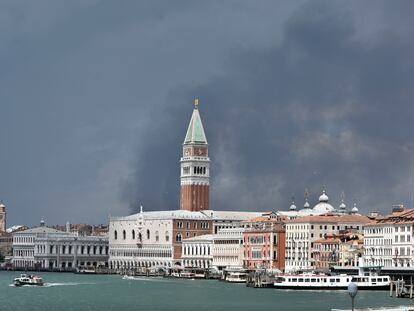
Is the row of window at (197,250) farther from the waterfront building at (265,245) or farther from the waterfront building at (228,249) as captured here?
the waterfront building at (265,245)

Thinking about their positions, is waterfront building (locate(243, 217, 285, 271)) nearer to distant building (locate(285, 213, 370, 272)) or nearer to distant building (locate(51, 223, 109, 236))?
distant building (locate(285, 213, 370, 272))

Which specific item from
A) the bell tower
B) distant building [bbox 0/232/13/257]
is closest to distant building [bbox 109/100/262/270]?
the bell tower

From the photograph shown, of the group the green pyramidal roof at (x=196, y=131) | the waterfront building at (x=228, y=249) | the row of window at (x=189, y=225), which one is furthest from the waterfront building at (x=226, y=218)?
the green pyramidal roof at (x=196, y=131)

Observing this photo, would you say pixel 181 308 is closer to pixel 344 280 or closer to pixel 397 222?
pixel 344 280

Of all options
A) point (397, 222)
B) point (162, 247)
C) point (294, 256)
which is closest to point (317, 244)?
point (294, 256)

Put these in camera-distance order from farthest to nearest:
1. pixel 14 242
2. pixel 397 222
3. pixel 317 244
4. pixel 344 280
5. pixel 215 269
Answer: pixel 14 242
pixel 215 269
pixel 317 244
pixel 397 222
pixel 344 280

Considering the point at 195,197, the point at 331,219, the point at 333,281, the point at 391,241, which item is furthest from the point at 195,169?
the point at 333,281

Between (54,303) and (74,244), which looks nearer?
(54,303)
